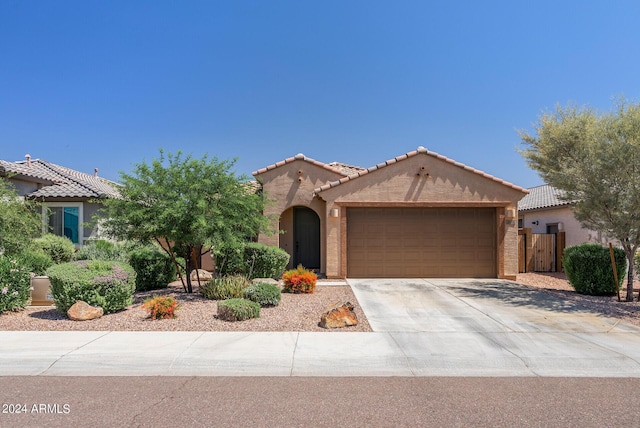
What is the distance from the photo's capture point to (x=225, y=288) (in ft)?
35.1

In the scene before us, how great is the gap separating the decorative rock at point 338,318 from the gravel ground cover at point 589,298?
19.5ft

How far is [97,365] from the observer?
598cm

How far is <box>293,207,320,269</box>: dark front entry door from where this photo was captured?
16.9 meters

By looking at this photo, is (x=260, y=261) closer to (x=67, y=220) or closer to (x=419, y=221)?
(x=419, y=221)

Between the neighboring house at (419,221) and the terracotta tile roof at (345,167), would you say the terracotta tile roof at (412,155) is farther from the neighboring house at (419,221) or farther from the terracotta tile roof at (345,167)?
the terracotta tile roof at (345,167)

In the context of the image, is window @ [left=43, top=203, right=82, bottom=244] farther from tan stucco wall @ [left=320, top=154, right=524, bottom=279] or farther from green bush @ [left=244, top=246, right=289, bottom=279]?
tan stucco wall @ [left=320, top=154, right=524, bottom=279]

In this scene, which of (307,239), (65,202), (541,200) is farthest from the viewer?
(541,200)

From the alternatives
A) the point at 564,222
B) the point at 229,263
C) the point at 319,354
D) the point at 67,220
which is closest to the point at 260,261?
the point at 229,263

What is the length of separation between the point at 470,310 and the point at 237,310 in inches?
208

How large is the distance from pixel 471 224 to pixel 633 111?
5.86 metres

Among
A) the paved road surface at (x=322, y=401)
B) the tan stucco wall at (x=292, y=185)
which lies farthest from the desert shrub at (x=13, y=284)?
the tan stucco wall at (x=292, y=185)

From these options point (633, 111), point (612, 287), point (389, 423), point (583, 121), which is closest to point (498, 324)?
point (389, 423)

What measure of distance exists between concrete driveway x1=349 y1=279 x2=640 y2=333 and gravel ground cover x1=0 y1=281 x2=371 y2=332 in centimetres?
94

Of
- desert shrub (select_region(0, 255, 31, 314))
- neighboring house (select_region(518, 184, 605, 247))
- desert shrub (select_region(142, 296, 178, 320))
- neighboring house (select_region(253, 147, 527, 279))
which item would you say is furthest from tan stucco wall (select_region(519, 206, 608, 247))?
desert shrub (select_region(0, 255, 31, 314))
